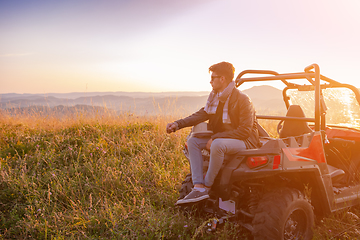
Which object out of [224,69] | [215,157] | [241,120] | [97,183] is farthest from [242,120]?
[97,183]

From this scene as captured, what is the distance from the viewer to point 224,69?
11.0 ft

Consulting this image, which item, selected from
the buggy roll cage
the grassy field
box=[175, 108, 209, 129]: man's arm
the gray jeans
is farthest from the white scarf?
the grassy field

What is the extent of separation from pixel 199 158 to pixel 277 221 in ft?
3.61

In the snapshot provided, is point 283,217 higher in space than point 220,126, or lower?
lower

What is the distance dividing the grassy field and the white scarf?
1.35 metres

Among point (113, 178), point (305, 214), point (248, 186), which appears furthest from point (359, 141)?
point (113, 178)

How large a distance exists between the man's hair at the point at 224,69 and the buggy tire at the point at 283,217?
5.06ft

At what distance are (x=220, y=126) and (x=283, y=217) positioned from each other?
1.34m

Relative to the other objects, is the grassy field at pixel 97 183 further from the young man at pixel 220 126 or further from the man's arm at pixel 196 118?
the man's arm at pixel 196 118

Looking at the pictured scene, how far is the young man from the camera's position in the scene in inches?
112

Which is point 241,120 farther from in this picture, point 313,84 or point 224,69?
point 313,84

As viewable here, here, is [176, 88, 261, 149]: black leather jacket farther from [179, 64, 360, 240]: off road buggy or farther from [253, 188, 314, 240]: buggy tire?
[253, 188, 314, 240]: buggy tire

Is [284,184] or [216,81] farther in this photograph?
[216,81]

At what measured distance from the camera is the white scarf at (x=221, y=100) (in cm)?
323
